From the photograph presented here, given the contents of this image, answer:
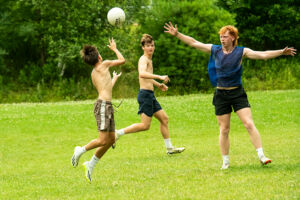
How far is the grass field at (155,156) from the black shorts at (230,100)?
3.08ft

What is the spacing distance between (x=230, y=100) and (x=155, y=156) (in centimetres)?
330

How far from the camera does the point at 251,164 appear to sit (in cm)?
784

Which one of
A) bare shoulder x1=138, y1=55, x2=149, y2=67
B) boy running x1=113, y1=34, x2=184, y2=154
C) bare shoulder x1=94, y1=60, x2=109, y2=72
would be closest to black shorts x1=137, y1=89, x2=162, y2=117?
boy running x1=113, y1=34, x2=184, y2=154

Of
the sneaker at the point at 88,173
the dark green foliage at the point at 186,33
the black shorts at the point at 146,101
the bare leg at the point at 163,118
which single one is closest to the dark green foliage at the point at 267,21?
the dark green foliage at the point at 186,33

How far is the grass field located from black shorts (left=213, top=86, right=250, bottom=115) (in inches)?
37.0

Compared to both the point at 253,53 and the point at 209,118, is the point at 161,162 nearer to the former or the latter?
the point at 253,53

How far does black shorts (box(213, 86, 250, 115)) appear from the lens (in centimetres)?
737

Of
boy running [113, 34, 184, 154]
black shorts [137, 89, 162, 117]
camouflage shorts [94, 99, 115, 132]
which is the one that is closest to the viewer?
camouflage shorts [94, 99, 115, 132]

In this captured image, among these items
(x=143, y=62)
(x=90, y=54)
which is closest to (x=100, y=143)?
(x=90, y=54)

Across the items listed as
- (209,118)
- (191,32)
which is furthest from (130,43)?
(209,118)

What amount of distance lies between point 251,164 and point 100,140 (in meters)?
2.48

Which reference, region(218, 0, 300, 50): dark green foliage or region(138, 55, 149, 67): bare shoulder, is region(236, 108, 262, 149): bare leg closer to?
region(138, 55, 149, 67): bare shoulder

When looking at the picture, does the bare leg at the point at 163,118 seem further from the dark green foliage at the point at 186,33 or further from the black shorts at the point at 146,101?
the dark green foliage at the point at 186,33

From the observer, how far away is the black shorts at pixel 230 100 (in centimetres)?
737
